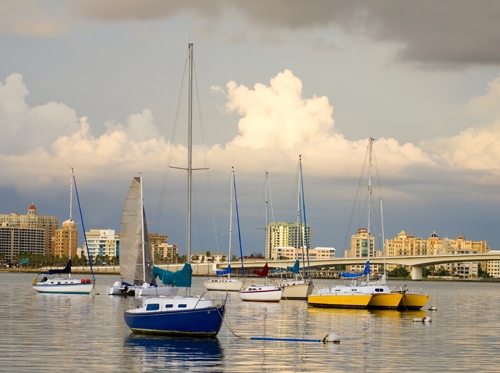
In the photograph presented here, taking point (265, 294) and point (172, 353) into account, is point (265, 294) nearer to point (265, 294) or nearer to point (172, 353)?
point (265, 294)

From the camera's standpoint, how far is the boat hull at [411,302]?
240 feet

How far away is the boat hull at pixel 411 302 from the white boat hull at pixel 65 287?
3615 cm

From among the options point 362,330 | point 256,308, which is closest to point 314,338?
point 362,330

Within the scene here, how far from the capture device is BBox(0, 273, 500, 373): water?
34.6 meters

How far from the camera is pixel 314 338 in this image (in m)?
46.1

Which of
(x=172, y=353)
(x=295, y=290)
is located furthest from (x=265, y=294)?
(x=172, y=353)

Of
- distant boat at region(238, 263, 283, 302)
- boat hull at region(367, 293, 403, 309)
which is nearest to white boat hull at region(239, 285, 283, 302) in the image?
distant boat at region(238, 263, 283, 302)

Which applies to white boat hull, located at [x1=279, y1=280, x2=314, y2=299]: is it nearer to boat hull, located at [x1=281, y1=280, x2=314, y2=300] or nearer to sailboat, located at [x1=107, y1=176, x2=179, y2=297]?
boat hull, located at [x1=281, y1=280, x2=314, y2=300]

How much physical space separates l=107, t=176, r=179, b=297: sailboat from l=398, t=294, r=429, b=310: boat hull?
19519mm

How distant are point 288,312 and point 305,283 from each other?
67.0ft

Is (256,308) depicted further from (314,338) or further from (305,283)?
(314,338)

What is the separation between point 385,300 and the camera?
71688 millimetres

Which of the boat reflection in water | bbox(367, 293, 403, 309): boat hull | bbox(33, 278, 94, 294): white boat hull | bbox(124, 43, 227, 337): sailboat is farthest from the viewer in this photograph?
bbox(33, 278, 94, 294): white boat hull

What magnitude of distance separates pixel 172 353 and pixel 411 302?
1581 inches
